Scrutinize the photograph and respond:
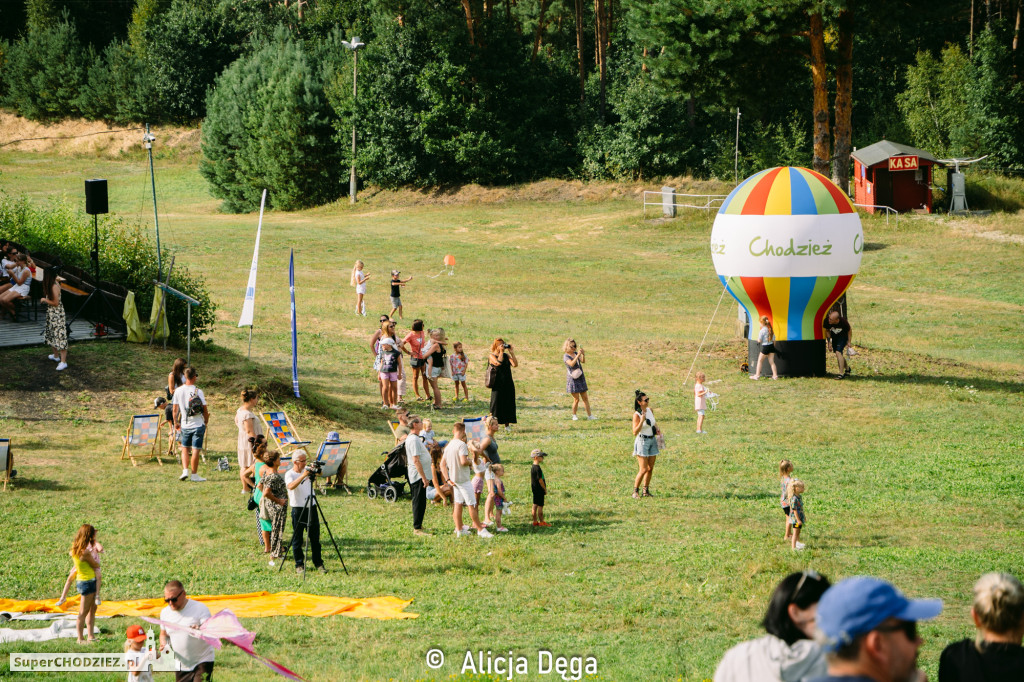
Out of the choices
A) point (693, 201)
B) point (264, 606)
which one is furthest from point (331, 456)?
point (693, 201)

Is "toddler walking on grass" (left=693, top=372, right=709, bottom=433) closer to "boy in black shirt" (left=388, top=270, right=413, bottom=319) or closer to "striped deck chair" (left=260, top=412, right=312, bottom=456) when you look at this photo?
"striped deck chair" (left=260, top=412, right=312, bottom=456)

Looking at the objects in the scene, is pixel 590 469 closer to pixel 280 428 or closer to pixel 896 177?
pixel 280 428

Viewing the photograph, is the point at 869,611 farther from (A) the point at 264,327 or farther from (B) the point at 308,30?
(B) the point at 308,30

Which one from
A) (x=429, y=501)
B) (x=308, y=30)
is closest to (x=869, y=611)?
(x=429, y=501)

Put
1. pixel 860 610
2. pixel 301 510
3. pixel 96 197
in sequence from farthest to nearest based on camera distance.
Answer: pixel 96 197 → pixel 301 510 → pixel 860 610

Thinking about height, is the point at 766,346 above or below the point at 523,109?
below

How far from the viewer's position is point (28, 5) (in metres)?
86.1

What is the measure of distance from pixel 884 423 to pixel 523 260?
883 inches

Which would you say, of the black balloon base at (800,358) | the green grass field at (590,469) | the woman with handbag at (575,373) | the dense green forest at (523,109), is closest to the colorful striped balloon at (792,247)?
the black balloon base at (800,358)

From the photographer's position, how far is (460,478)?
13.6 meters

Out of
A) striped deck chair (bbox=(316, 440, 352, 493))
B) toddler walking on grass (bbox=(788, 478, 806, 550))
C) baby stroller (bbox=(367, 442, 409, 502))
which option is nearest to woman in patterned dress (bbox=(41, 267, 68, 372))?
striped deck chair (bbox=(316, 440, 352, 493))

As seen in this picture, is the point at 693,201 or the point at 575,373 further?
the point at 693,201

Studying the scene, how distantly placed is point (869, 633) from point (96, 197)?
21.5 metres

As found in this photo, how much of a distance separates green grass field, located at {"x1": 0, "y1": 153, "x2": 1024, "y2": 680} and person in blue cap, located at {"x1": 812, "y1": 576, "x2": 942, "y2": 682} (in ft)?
18.7
